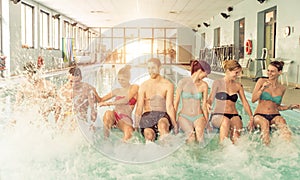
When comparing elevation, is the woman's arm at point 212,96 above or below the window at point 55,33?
below

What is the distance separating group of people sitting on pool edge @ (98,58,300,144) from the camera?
10.3ft

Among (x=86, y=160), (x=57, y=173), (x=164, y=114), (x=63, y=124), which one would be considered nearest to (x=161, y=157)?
(x=164, y=114)

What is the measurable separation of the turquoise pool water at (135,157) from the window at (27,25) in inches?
428

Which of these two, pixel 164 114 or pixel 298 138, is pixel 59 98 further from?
pixel 298 138

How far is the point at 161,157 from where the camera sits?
10.0 ft

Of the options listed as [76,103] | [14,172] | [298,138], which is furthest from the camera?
[298,138]

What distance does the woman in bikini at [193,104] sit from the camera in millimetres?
3232

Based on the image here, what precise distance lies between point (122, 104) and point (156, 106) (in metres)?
0.31

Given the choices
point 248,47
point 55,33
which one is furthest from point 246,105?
point 55,33

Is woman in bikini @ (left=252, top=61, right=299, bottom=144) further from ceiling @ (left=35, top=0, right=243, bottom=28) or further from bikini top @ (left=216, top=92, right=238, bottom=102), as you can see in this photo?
ceiling @ (left=35, top=0, right=243, bottom=28)

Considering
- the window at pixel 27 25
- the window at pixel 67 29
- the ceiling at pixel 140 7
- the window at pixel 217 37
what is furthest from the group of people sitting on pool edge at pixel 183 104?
the window at pixel 67 29

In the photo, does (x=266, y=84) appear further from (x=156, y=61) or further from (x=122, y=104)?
(x=122, y=104)

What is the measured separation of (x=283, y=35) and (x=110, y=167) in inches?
319

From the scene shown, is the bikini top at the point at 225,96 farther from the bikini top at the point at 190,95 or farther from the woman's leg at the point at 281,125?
the woman's leg at the point at 281,125
